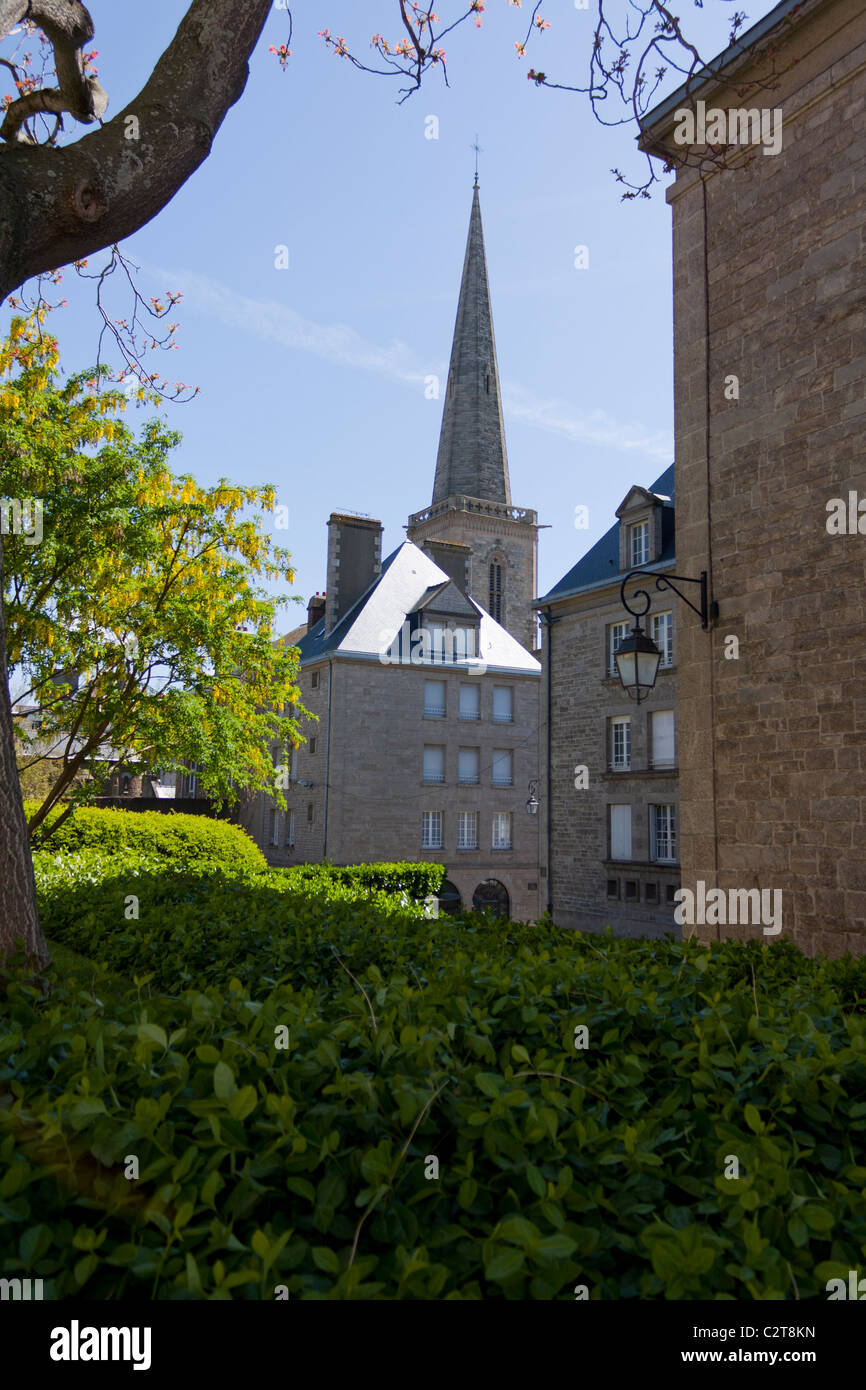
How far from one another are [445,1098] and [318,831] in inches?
1131

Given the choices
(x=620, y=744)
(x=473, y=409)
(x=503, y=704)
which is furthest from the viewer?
(x=473, y=409)

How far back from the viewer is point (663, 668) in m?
23.7

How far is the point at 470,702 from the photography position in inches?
1340

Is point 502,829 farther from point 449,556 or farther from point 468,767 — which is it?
point 449,556

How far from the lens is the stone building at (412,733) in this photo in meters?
31.0

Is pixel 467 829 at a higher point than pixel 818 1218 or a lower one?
higher

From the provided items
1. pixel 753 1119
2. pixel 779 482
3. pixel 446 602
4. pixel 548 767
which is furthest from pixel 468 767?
pixel 753 1119

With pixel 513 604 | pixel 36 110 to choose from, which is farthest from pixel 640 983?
pixel 513 604

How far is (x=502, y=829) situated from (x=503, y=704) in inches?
181

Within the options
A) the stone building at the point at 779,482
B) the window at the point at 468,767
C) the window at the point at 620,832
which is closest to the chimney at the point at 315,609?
the window at the point at 468,767

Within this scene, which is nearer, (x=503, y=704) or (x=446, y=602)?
(x=446, y=602)

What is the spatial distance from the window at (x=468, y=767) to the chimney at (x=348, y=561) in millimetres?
6614

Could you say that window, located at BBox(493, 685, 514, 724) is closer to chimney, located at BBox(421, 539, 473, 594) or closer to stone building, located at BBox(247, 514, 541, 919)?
stone building, located at BBox(247, 514, 541, 919)

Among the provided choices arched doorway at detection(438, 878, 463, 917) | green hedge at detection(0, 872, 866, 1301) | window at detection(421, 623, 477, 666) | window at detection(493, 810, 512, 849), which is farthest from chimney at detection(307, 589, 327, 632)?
green hedge at detection(0, 872, 866, 1301)
